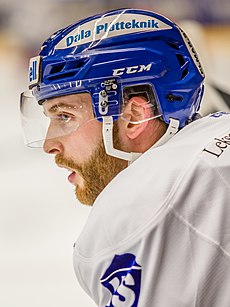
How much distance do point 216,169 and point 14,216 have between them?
3.82 feet

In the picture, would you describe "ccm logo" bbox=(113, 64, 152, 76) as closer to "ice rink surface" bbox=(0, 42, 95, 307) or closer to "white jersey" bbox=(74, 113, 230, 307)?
"white jersey" bbox=(74, 113, 230, 307)

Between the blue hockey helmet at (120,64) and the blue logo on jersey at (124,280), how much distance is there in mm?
346

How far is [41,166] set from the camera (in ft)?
6.80

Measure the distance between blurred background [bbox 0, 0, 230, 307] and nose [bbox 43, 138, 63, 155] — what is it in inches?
27.8

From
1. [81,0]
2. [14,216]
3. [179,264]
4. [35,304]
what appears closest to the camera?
[179,264]

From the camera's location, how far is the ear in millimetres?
1224

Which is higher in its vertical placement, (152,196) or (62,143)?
(62,143)

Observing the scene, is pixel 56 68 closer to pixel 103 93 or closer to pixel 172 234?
pixel 103 93

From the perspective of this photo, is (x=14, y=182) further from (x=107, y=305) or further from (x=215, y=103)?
(x=107, y=305)

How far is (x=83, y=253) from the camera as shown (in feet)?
3.33

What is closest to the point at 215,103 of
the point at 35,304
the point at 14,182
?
the point at 14,182

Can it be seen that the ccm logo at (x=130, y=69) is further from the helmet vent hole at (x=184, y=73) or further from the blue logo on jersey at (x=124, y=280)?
the blue logo on jersey at (x=124, y=280)

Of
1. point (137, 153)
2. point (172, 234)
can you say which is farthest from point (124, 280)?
point (137, 153)

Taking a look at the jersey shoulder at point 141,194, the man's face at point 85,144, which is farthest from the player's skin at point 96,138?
the jersey shoulder at point 141,194
